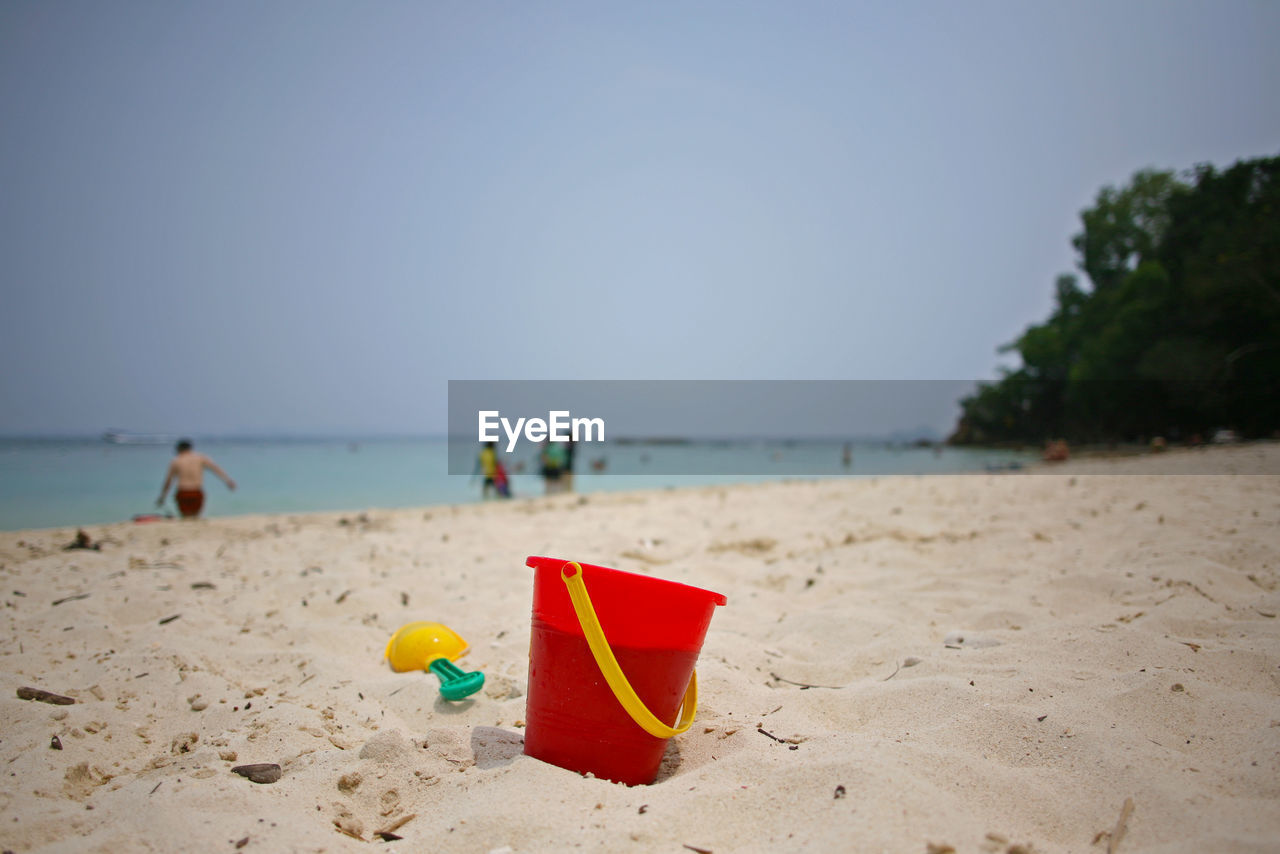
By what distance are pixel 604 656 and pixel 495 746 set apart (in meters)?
0.65

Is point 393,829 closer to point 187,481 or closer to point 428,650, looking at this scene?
point 428,650

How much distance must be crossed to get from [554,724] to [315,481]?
18243 millimetres

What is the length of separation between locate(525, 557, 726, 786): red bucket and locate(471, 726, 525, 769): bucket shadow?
5.6 inches

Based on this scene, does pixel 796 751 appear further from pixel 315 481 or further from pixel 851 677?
pixel 315 481

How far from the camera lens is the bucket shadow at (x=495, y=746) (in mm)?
1937

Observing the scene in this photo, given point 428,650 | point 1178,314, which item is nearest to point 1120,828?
point 428,650

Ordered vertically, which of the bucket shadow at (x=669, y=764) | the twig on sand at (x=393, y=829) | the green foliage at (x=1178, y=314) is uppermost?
the green foliage at (x=1178, y=314)

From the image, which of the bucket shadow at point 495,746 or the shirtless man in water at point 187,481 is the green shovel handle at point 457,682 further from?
the shirtless man in water at point 187,481

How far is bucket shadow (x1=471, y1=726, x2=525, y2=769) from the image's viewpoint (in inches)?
76.2

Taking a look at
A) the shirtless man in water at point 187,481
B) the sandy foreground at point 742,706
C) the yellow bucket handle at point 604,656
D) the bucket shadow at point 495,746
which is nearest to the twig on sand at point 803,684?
the sandy foreground at point 742,706

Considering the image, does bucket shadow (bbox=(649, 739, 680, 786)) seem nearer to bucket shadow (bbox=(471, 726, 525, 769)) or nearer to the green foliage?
bucket shadow (bbox=(471, 726, 525, 769))

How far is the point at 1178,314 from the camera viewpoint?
2338 cm

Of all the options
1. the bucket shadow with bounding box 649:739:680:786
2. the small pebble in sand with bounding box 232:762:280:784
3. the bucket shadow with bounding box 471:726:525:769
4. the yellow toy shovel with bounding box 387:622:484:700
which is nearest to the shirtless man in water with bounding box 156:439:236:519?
the yellow toy shovel with bounding box 387:622:484:700

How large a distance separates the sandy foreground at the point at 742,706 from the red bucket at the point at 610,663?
101 millimetres
